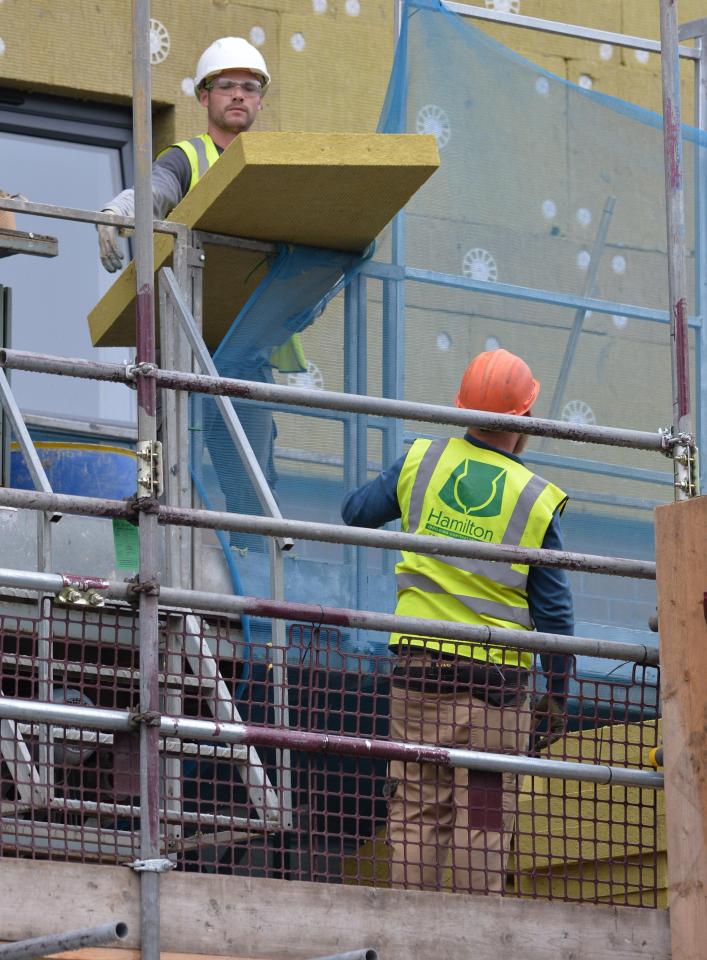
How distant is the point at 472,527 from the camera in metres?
6.43

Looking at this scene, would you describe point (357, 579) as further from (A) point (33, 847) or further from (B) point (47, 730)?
(A) point (33, 847)

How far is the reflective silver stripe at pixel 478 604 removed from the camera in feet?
20.9

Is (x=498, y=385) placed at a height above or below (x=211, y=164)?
below

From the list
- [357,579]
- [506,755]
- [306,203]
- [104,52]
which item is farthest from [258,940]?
[104,52]

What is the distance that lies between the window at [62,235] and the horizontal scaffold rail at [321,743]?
215 inches

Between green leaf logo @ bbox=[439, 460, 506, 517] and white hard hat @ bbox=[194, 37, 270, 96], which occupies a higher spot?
white hard hat @ bbox=[194, 37, 270, 96]

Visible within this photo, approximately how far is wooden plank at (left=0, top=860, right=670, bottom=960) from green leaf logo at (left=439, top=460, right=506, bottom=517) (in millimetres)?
1474

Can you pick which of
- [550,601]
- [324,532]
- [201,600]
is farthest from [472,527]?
[201,600]

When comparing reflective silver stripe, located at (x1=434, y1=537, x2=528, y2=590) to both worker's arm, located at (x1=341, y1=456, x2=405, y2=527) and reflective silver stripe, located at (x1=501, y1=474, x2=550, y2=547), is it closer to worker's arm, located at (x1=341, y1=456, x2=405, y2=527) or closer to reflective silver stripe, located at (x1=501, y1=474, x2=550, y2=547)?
reflective silver stripe, located at (x1=501, y1=474, x2=550, y2=547)

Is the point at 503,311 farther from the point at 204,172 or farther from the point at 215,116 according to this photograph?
the point at 215,116

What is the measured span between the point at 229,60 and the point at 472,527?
3135 mm

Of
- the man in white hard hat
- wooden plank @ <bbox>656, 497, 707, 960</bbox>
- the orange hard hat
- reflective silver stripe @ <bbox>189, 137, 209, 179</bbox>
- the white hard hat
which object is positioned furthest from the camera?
the white hard hat

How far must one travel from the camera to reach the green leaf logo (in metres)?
6.45

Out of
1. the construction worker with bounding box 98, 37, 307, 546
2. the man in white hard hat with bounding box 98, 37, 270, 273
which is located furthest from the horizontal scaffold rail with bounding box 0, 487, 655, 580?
the man in white hard hat with bounding box 98, 37, 270, 273
